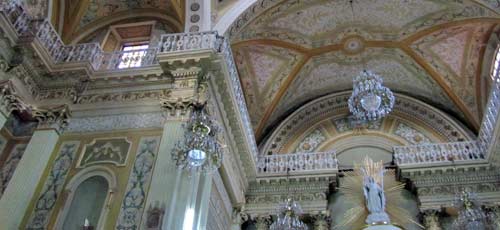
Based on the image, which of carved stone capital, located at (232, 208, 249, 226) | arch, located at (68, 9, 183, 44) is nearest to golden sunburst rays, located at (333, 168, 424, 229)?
carved stone capital, located at (232, 208, 249, 226)

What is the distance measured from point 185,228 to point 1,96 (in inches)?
150

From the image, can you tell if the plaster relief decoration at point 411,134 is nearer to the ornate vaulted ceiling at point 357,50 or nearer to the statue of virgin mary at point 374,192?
the ornate vaulted ceiling at point 357,50

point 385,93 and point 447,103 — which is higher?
point 447,103

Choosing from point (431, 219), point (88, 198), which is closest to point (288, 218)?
point (431, 219)

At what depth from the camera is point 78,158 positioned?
8211mm

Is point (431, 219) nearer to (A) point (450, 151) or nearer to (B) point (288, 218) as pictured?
(A) point (450, 151)

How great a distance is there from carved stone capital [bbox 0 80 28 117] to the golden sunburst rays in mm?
7506

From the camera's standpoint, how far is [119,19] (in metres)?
11.5

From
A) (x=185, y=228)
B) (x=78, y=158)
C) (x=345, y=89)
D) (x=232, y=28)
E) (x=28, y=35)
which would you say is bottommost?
(x=185, y=228)

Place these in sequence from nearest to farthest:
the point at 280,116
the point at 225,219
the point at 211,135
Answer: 1. the point at 211,135
2. the point at 225,219
3. the point at 280,116

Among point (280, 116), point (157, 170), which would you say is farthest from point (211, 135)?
point (280, 116)

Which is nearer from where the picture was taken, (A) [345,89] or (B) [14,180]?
(B) [14,180]

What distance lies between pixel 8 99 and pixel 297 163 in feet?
22.6

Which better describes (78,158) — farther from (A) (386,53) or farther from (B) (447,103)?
(B) (447,103)
